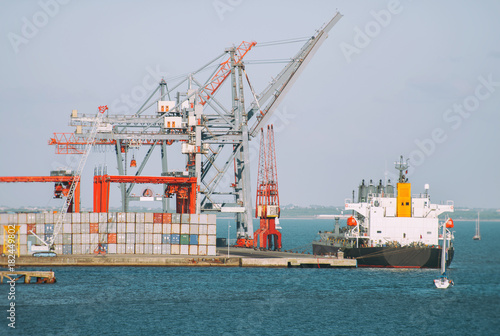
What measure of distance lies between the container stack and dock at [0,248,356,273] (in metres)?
1.63

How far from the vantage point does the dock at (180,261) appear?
80.1 meters

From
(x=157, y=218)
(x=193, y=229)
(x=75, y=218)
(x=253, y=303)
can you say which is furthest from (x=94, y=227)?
(x=253, y=303)

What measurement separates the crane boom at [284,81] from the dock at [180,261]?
23.7 m

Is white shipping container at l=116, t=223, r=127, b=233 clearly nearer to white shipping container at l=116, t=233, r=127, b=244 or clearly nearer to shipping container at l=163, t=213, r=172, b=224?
white shipping container at l=116, t=233, r=127, b=244

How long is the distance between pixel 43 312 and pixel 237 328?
1475 centimetres

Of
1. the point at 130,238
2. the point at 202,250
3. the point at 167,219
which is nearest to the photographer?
the point at 167,219

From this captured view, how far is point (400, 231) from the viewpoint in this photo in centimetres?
8250

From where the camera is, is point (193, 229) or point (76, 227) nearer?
point (76, 227)

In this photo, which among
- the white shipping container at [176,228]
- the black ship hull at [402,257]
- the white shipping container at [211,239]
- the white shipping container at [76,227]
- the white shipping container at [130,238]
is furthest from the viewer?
the white shipping container at [211,239]

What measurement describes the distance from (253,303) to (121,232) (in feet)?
83.5

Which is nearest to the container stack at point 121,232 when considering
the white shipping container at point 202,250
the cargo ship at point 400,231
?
the white shipping container at point 202,250

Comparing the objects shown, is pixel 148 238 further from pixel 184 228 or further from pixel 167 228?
pixel 184 228

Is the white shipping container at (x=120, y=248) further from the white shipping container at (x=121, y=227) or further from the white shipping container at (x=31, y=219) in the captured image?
the white shipping container at (x=31, y=219)

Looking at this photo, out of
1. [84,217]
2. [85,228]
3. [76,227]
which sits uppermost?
[84,217]
